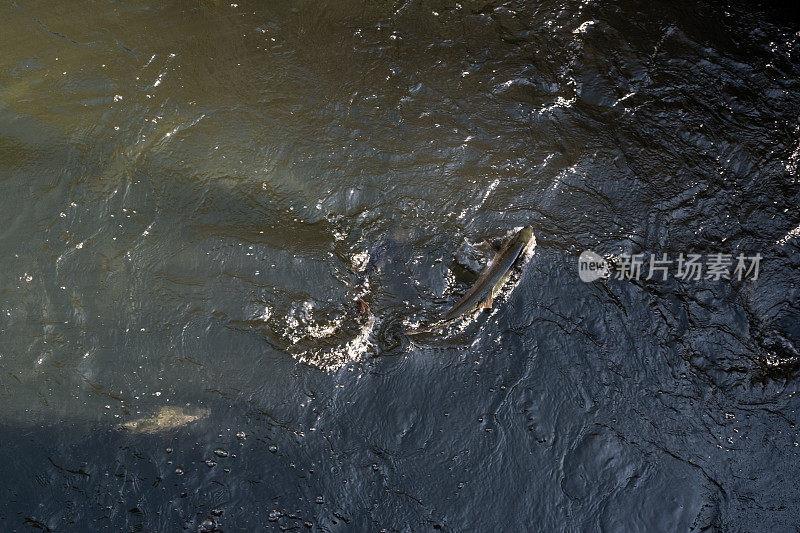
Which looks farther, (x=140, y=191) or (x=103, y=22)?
(x=103, y=22)

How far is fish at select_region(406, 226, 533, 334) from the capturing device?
4.72 metres

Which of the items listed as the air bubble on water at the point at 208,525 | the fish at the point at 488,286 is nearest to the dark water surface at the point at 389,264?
the air bubble on water at the point at 208,525

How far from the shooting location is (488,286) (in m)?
4.74

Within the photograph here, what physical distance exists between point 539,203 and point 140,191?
146 inches

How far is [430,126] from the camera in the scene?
5758 mm

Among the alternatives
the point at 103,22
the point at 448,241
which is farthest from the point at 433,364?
the point at 103,22

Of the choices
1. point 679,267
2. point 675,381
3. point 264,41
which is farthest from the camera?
point 264,41

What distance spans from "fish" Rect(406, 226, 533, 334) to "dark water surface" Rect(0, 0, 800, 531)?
156 millimetres

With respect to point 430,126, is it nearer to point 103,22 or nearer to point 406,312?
point 406,312

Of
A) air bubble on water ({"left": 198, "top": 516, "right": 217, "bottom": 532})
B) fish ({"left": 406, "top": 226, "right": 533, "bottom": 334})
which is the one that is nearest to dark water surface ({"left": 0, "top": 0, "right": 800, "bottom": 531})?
air bubble on water ({"left": 198, "top": 516, "right": 217, "bottom": 532})

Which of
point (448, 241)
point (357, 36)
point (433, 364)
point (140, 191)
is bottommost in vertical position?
point (433, 364)

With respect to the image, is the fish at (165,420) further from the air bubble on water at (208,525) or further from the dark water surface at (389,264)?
the air bubble on water at (208,525)

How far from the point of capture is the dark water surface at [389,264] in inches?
166

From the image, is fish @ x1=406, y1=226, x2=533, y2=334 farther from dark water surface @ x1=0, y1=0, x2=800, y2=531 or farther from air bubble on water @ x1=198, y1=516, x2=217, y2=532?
air bubble on water @ x1=198, y1=516, x2=217, y2=532
